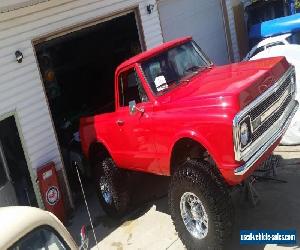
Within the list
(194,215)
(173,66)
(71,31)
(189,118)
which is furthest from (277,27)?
(194,215)

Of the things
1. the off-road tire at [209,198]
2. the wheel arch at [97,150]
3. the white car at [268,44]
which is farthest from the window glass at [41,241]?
the white car at [268,44]

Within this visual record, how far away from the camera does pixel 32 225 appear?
11.9 ft

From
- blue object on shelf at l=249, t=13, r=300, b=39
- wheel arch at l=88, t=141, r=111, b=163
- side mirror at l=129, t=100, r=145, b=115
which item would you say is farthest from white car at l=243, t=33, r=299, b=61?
side mirror at l=129, t=100, r=145, b=115

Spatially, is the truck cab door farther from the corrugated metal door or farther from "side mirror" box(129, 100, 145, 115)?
the corrugated metal door

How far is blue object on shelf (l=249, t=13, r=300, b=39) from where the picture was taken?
1376 centimetres

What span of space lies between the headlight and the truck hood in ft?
0.77

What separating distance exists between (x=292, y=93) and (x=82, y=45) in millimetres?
9294

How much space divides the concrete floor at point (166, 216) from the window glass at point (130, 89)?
2046 millimetres

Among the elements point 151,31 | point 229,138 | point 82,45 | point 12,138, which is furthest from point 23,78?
point 82,45

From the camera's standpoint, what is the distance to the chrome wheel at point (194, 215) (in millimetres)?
5891

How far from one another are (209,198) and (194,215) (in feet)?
1.83

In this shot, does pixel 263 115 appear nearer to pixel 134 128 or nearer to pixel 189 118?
pixel 189 118

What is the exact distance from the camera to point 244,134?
5.37m

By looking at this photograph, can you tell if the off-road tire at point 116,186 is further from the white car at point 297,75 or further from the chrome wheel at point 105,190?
the white car at point 297,75
